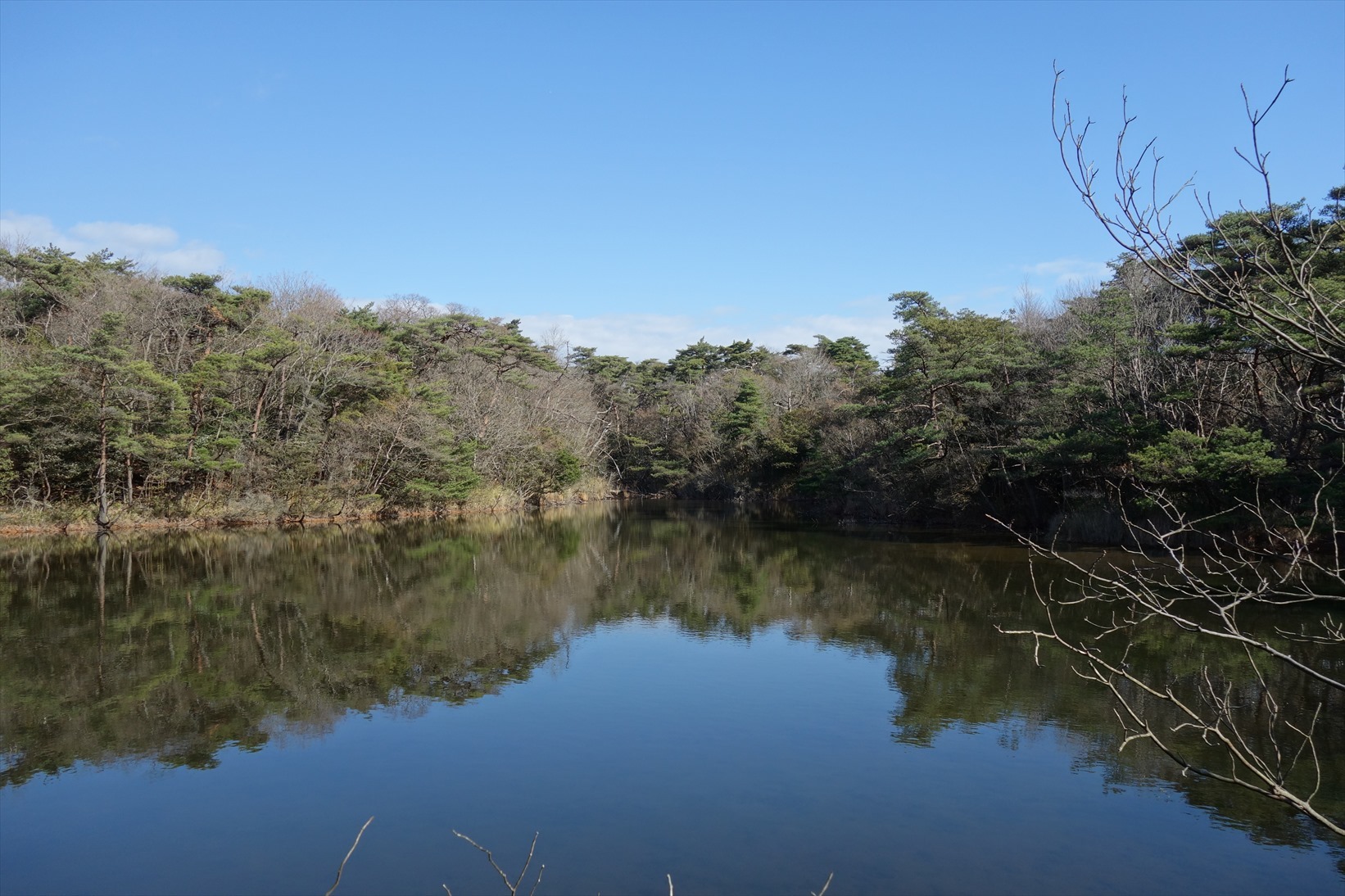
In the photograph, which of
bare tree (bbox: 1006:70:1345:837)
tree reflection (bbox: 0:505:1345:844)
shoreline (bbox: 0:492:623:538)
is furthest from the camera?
shoreline (bbox: 0:492:623:538)

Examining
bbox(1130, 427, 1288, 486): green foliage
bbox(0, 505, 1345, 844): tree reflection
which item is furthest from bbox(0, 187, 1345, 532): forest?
bbox(0, 505, 1345, 844): tree reflection

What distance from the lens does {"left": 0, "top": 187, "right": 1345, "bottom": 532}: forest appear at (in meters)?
15.3

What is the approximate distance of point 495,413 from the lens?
3219cm

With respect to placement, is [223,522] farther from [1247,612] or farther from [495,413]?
[1247,612]

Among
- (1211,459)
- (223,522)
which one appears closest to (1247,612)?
(1211,459)

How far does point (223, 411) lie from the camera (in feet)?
76.9

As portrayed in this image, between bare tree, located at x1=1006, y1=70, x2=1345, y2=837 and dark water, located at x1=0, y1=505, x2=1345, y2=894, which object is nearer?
bare tree, located at x1=1006, y1=70, x2=1345, y2=837

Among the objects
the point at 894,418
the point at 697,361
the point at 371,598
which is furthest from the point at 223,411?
the point at 697,361

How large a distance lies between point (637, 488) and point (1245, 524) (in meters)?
33.6

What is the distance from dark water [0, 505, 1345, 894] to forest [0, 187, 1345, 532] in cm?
496

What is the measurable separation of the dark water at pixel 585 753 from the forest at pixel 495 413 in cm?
496

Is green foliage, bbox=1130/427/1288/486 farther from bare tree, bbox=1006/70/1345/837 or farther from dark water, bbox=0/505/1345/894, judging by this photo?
dark water, bbox=0/505/1345/894

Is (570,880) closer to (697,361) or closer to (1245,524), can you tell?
(1245,524)

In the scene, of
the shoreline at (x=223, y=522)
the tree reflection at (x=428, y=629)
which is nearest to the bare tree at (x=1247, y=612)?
the tree reflection at (x=428, y=629)
